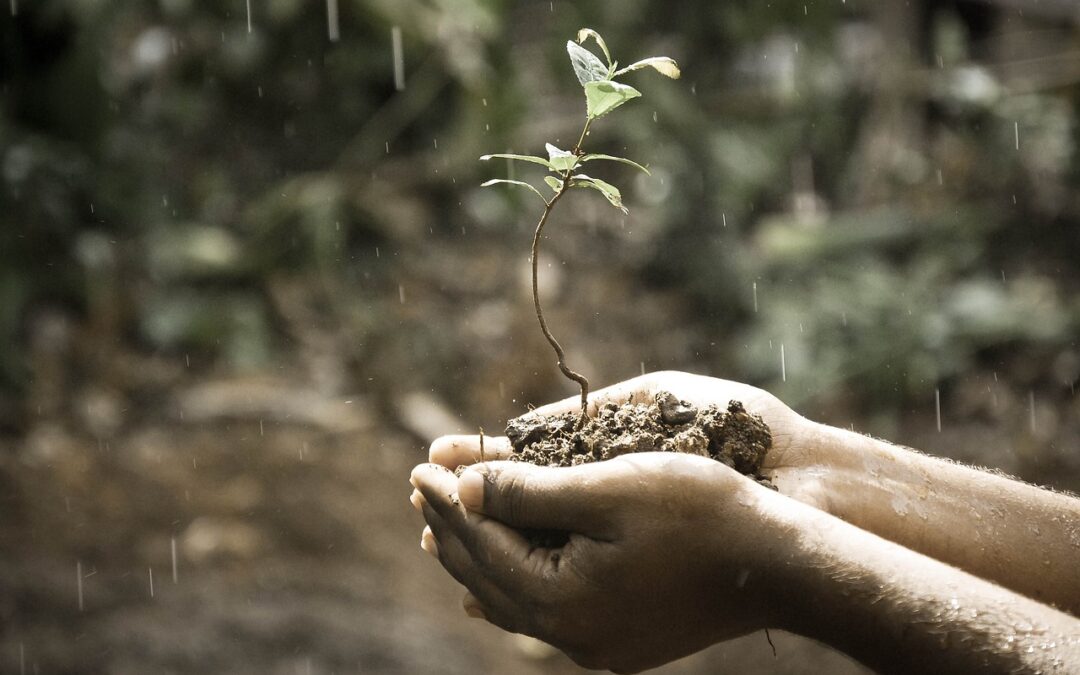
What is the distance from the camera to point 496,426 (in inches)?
166

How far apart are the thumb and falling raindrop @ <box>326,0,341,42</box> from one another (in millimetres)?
4638

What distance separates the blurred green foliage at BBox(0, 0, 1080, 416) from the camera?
14.7ft

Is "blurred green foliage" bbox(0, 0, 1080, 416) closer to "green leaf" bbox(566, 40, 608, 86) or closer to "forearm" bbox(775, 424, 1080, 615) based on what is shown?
"forearm" bbox(775, 424, 1080, 615)

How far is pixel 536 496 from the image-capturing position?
1324 millimetres

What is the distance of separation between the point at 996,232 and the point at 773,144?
140 centimetres

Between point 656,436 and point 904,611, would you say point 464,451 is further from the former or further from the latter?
point 904,611

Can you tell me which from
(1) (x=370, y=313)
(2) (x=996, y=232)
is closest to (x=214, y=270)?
(1) (x=370, y=313)

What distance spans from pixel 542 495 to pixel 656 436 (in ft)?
0.91

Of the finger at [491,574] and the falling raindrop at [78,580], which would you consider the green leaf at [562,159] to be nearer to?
the finger at [491,574]

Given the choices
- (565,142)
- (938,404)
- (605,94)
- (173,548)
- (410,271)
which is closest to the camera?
(605,94)

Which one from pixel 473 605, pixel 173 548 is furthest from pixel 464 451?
pixel 173 548

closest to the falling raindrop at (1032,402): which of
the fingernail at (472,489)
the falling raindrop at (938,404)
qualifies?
the falling raindrop at (938,404)

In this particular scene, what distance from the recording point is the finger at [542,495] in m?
1.30

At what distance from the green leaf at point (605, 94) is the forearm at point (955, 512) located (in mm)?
755
